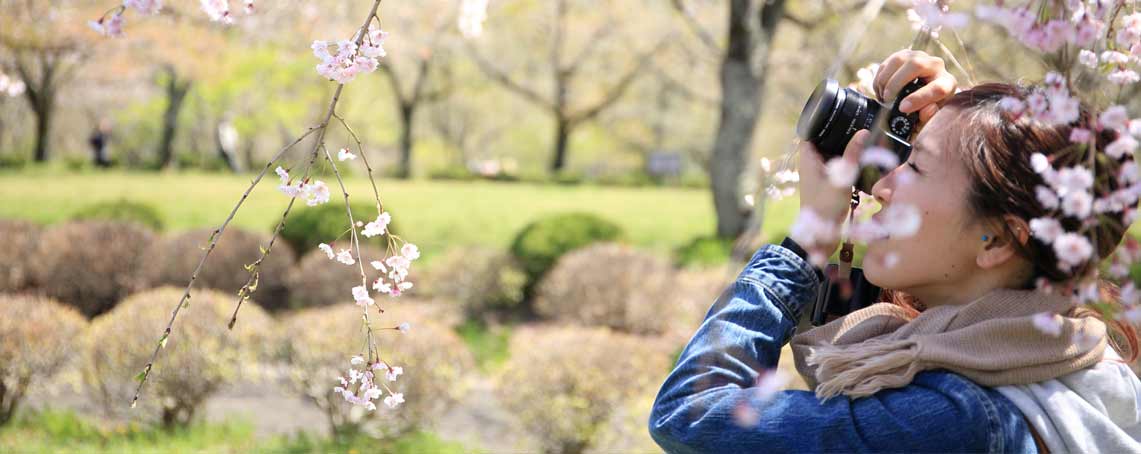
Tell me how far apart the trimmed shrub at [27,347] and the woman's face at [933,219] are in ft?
15.2

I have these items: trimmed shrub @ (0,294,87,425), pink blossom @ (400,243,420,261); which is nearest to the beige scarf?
pink blossom @ (400,243,420,261)

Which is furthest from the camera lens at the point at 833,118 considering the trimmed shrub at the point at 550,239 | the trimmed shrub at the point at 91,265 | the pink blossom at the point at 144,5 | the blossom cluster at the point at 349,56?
the trimmed shrub at the point at 91,265

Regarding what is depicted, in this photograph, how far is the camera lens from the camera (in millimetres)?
1458

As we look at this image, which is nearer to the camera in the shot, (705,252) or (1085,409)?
(1085,409)

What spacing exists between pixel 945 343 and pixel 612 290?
21.5 feet

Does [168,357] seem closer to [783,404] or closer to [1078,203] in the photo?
[783,404]

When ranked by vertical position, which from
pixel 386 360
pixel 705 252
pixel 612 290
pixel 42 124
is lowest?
pixel 42 124

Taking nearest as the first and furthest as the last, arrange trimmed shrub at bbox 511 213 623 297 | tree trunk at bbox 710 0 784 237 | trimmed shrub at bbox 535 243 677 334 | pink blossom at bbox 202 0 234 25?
pink blossom at bbox 202 0 234 25
trimmed shrub at bbox 535 243 677 334
trimmed shrub at bbox 511 213 623 297
tree trunk at bbox 710 0 784 237

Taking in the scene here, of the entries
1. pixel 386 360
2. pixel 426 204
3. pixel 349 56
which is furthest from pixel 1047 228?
pixel 426 204

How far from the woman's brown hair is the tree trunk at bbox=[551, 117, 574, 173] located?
21723 millimetres

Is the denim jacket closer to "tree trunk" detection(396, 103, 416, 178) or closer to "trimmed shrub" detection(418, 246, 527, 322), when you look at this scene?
"trimmed shrub" detection(418, 246, 527, 322)

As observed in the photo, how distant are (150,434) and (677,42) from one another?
14125 millimetres

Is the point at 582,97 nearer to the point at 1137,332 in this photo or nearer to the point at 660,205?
the point at 660,205

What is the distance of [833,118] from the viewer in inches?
57.4
